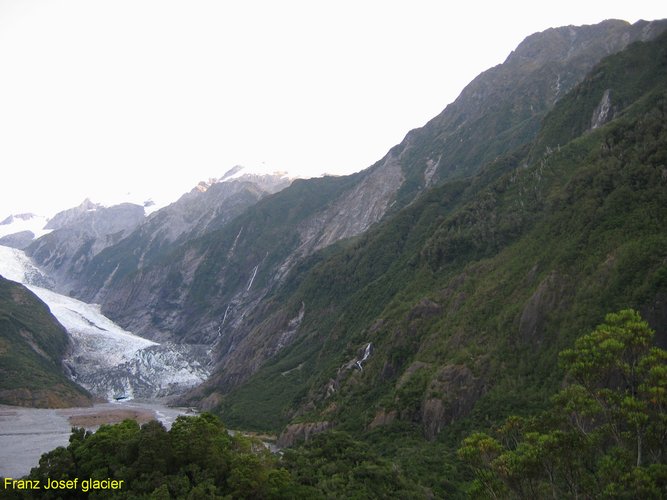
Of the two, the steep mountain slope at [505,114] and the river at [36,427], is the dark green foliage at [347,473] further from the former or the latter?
the steep mountain slope at [505,114]

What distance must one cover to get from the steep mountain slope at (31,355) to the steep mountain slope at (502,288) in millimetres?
33343

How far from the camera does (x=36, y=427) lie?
8762 centimetres

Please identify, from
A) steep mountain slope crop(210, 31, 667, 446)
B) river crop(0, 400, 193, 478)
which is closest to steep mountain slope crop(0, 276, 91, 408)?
river crop(0, 400, 193, 478)

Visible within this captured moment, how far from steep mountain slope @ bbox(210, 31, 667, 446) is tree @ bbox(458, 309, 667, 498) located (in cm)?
2223

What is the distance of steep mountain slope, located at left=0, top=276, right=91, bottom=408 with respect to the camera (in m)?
115

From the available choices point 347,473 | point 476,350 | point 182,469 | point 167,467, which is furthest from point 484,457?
point 476,350

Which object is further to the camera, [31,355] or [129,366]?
[129,366]

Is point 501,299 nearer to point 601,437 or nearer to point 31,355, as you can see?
point 601,437

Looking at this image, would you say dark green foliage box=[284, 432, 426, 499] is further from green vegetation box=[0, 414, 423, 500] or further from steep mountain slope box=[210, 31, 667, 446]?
Result: steep mountain slope box=[210, 31, 667, 446]

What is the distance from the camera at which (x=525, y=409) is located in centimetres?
4806

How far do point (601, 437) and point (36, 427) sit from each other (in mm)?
86605

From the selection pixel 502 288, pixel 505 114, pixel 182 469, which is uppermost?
pixel 505 114

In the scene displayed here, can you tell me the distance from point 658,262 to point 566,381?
12.2 meters

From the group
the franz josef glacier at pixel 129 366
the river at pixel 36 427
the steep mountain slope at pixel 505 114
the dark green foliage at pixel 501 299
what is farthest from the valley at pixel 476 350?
the river at pixel 36 427
